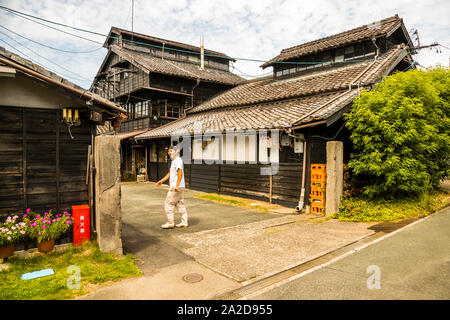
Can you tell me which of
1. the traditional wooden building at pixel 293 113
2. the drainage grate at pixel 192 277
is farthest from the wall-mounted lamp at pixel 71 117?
the traditional wooden building at pixel 293 113

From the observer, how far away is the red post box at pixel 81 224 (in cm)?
536

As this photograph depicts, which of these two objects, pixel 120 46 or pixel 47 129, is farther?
pixel 120 46

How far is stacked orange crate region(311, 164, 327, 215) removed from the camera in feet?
28.6

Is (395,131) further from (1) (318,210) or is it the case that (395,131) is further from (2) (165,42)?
(2) (165,42)

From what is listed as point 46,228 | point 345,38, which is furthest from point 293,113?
point 46,228

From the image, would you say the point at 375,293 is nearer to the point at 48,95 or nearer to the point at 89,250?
the point at 89,250

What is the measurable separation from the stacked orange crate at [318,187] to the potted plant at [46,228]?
6.86 metres

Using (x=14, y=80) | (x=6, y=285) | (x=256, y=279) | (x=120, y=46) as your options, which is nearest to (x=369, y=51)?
(x=256, y=279)

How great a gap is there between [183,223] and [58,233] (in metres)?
3.01

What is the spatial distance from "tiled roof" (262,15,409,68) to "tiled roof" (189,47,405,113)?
3.52 ft

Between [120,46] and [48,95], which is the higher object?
[120,46]

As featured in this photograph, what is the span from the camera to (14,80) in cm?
509

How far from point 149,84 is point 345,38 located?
39.1 feet

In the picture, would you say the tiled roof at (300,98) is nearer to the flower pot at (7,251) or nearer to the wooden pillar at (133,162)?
the wooden pillar at (133,162)
